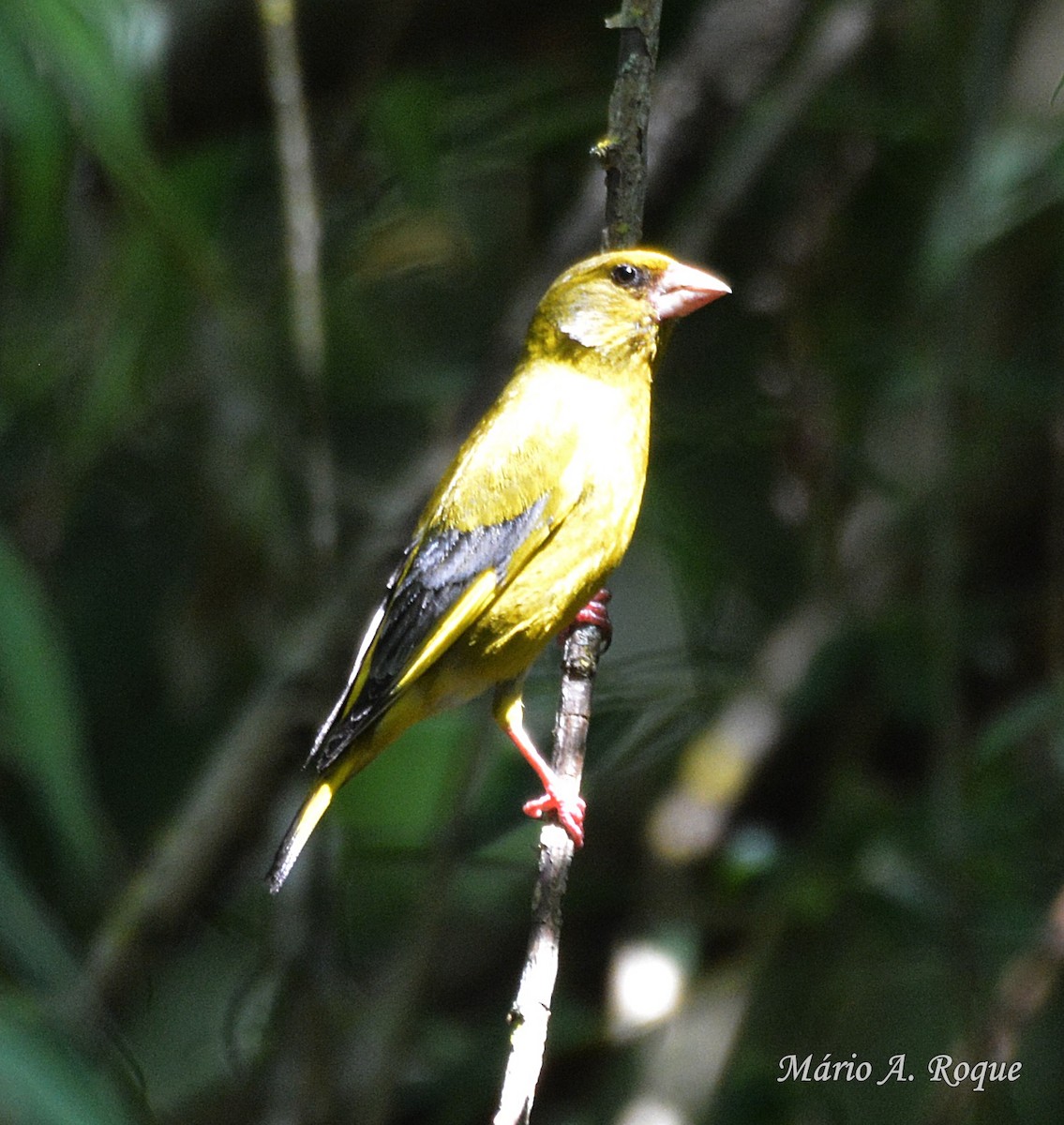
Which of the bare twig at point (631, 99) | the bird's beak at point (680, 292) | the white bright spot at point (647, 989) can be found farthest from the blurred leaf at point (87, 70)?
the white bright spot at point (647, 989)

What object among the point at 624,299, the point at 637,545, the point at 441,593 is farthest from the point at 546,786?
the point at 637,545

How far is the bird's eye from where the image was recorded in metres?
3.36

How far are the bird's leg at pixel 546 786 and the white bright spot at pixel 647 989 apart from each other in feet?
2.10

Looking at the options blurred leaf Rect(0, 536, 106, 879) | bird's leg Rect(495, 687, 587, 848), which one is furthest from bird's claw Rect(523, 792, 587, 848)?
blurred leaf Rect(0, 536, 106, 879)

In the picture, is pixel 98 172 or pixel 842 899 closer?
pixel 842 899

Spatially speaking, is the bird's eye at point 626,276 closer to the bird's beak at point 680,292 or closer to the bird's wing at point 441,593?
the bird's beak at point 680,292

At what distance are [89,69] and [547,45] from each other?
7.55 feet

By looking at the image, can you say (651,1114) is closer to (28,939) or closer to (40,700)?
(28,939)

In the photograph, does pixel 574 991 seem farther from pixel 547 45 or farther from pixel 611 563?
pixel 547 45

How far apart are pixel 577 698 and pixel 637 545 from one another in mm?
2838

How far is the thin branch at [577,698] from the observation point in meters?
2.50

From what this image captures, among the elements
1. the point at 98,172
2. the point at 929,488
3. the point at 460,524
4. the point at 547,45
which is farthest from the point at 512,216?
the point at 460,524

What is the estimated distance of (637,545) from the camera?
5824 millimetres

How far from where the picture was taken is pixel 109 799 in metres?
5.35
